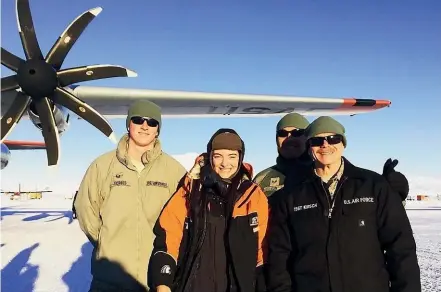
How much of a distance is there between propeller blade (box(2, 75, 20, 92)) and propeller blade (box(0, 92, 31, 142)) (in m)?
0.17

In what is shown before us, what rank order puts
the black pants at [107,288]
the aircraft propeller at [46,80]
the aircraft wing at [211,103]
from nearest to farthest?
the black pants at [107,288], the aircraft propeller at [46,80], the aircraft wing at [211,103]

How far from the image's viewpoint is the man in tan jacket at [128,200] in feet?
11.6

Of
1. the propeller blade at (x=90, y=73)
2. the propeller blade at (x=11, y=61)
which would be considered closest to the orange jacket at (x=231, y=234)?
the propeller blade at (x=90, y=73)

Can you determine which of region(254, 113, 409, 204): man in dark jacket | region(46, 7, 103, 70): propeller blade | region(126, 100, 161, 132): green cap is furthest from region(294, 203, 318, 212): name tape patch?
region(46, 7, 103, 70): propeller blade

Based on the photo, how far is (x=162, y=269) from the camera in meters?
3.09

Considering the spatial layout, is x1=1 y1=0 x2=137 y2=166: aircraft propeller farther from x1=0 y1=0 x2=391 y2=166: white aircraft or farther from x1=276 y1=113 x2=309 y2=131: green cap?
x1=276 y1=113 x2=309 y2=131: green cap

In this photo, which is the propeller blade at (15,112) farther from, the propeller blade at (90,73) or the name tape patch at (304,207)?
the name tape patch at (304,207)

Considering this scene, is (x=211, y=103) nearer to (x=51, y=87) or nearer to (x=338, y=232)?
(x=51, y=87)

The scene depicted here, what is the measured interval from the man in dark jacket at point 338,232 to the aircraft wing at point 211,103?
613cm

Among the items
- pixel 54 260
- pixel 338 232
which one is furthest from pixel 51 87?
pixel 338 232

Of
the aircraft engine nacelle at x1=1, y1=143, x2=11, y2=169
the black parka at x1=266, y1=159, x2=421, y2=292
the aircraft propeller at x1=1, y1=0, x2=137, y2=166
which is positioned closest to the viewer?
the black parka at x1=266, y1=159, x2=421, y2=292

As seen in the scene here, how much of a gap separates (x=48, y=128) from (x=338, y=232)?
17.7 ft

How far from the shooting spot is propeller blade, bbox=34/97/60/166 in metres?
6.48

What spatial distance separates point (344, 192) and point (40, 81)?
5225 mm
